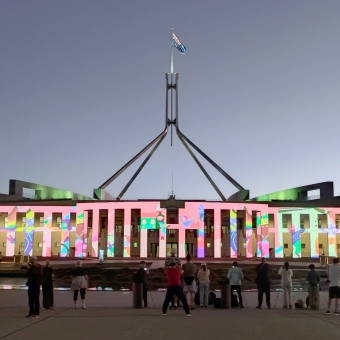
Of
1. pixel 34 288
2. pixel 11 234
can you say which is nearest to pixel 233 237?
pixel 11 234

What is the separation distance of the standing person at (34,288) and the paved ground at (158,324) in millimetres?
253

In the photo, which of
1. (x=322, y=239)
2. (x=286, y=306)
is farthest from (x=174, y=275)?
(x=322, y=239)

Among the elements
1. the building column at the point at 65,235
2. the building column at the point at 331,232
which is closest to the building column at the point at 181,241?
the building column at the point at 65,235

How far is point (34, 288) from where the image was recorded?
11445mm

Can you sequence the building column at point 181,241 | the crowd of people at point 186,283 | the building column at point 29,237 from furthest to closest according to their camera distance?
the building column at point 29,237 → the building column at point 181,241 → the crowd of people at point 186,283

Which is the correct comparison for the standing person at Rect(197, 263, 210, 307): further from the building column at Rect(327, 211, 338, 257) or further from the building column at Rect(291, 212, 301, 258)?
the building column at Rect(327, 211, 338, 257)

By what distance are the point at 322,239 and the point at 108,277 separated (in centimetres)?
3549

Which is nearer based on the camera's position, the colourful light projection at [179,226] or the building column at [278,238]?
the colourful light projection at [179,226]

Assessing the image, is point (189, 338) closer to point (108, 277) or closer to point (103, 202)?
point (108, 277)

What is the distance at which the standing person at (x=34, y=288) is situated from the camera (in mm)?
11305

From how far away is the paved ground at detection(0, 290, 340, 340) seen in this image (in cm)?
884

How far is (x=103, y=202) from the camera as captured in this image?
48.1 meters

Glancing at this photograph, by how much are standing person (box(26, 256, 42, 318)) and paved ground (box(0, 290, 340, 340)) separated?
25 cm

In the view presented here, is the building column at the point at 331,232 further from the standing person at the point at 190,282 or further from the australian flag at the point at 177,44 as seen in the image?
the standing person at the point at 190,282
